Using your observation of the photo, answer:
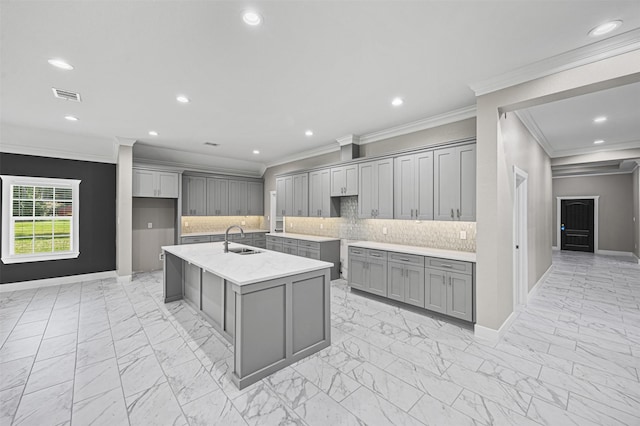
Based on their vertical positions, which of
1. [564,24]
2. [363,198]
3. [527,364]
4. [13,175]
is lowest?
[527,364]

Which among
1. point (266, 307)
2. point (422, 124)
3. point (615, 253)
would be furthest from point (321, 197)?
point (615, 253)

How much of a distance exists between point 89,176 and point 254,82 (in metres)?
5.06

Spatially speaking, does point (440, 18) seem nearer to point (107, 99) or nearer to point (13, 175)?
point (107, 99)

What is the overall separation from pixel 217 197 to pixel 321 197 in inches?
130

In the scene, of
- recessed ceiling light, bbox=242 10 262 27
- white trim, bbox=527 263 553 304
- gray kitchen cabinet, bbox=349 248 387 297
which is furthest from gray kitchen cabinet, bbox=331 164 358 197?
white trim, bbox=527 263 553 304

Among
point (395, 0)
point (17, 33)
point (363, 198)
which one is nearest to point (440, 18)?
point (395, 0)

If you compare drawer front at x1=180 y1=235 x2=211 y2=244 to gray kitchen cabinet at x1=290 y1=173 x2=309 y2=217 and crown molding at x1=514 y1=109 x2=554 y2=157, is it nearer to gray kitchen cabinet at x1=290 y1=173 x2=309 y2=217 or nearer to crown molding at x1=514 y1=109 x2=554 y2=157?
gray kitchen cabinet at x1=290 y1=173 x2=309 y2=217

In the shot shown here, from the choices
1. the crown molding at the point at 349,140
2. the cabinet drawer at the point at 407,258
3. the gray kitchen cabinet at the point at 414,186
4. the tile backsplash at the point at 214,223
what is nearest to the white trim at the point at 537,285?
the cabinet drawer at the point at 407,258

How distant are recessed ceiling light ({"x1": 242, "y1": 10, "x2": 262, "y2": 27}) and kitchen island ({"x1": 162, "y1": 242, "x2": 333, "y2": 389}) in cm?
208

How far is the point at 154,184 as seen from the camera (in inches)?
244

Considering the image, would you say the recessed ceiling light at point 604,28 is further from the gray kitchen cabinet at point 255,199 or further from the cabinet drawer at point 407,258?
the gray kitchen cabinet at point 255,199

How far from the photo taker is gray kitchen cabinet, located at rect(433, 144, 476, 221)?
352 cm

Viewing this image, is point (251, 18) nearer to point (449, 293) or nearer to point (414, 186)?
point (414, 186)

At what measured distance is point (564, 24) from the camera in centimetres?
212
